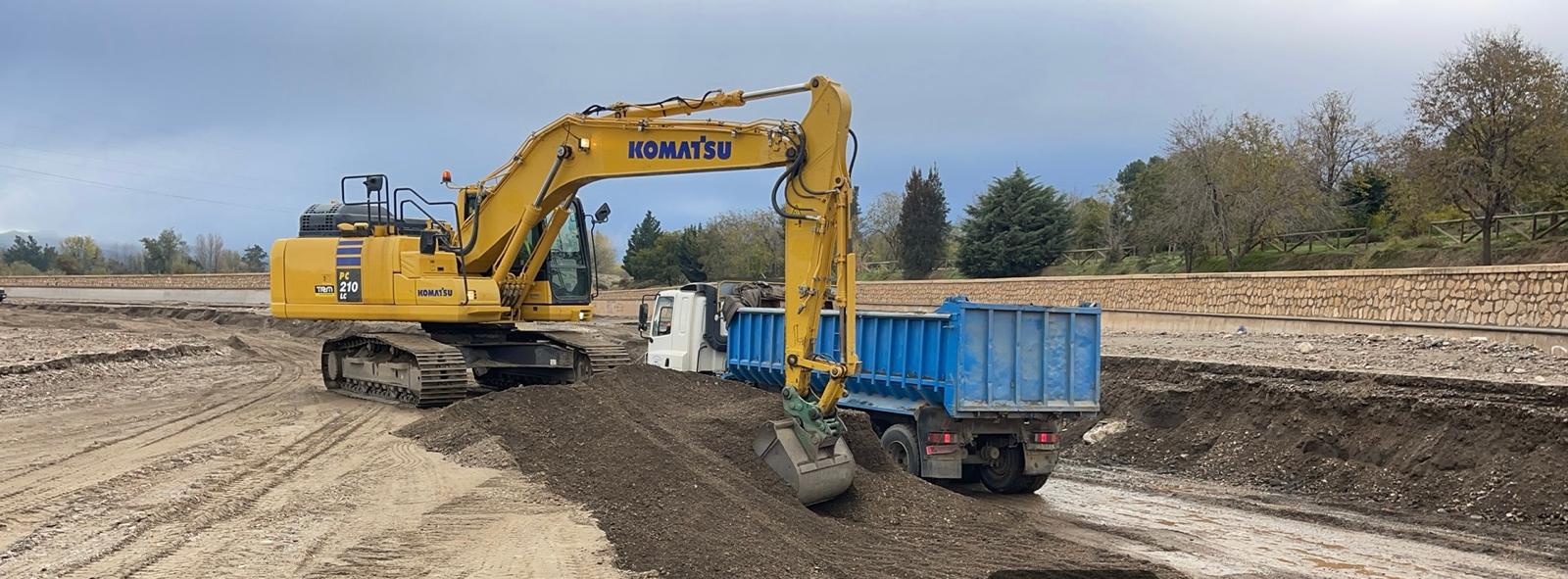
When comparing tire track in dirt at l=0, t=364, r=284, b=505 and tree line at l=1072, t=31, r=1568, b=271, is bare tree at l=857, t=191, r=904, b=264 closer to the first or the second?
tree line at l=1072, t=31, r=1568, b=271

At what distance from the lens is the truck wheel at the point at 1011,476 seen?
1270cm

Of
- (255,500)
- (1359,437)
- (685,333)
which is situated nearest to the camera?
(255,500)

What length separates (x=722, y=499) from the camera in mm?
9016

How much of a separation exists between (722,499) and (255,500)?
398cm

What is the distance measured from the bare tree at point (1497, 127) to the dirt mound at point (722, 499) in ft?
94.6

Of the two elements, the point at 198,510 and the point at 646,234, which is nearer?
the point at 198,510

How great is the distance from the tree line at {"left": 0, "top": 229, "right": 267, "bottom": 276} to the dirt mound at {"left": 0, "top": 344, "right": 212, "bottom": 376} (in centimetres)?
7809

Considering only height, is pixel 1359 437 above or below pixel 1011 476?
above

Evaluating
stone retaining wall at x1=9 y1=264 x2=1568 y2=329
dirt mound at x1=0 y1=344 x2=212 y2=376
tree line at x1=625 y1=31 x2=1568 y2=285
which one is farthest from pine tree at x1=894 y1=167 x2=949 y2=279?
Answer: dirt mound at x1=0 y1=344 x2=212 y2=376

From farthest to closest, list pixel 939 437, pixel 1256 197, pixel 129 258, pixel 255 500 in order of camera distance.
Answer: pixel 129 258 < pixel 1256 197 < pixel 939 437 < pixel 255 500

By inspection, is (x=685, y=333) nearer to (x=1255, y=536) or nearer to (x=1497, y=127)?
(x=1255, y=536)

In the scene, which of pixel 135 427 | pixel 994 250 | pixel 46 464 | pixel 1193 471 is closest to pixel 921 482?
pixel 1193 471

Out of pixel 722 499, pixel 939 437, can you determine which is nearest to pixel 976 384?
pixel 939 437

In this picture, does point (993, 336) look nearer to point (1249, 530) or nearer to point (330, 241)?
point (1249, 530)
